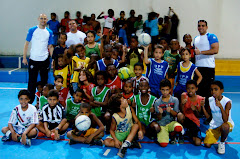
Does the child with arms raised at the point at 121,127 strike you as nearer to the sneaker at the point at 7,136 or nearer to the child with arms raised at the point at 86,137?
the child with arms raised at the point at 86,137

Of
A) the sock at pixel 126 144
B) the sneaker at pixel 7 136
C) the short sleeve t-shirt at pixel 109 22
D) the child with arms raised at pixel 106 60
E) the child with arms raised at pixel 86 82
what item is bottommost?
the sneaker at pixel 7 136

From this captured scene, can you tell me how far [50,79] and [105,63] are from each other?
3920 millimetres

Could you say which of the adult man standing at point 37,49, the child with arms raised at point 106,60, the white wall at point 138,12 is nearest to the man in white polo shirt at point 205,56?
the child with arms raised at point 106,60

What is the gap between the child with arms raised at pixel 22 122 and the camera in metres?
3.45

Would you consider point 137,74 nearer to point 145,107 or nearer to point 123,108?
point 145,107

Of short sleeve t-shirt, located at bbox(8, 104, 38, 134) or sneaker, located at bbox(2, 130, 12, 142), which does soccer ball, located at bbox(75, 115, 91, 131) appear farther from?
sneaker, located at bbox(2, 130, 12, 142)

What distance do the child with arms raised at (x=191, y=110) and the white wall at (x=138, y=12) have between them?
6669mm

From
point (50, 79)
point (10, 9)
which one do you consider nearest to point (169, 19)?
point (50, 79)

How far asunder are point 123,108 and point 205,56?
1999 mm

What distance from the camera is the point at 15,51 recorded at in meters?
10.5

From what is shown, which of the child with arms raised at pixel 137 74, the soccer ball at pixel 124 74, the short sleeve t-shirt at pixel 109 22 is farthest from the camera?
the short sleeve t-shirt at pixel 109 22

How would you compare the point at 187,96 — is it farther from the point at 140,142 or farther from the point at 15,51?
the point at 15,51

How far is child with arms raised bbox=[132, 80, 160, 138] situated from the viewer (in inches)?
144

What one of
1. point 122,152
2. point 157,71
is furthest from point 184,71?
point 122,152
